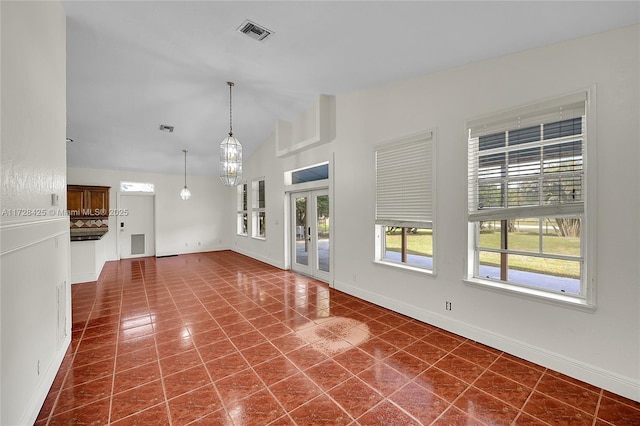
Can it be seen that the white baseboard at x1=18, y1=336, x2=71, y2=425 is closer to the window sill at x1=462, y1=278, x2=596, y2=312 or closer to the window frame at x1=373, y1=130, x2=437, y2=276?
the window frame at x1=373, y1=130, x2=437, y2=276

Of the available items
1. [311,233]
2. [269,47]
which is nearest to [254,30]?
[269,47]

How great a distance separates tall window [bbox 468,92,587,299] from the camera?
240cm

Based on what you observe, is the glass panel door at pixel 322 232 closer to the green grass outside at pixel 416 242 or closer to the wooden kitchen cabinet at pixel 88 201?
the green grass outside at pixel 416 242

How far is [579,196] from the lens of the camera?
2.36 meters

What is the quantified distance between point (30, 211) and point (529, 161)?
4.15 m

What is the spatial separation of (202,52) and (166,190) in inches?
249

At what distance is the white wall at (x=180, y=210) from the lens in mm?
7695

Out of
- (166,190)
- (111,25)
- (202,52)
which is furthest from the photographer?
(166,190)

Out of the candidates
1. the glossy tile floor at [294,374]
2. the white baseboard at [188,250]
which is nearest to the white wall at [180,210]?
the white baseboard at [188,250]

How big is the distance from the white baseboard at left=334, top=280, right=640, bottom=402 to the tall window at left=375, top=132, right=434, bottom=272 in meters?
0.59

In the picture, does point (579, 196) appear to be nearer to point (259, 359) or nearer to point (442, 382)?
point (442, 382)

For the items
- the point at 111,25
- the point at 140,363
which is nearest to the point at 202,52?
the point at 111,25

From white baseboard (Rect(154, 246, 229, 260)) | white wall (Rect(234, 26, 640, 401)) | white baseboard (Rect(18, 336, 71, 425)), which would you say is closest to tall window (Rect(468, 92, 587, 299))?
white wall (Rect(234, 26, 640, 401))

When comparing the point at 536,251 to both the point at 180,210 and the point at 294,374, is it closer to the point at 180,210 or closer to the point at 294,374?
the point at 294,374
